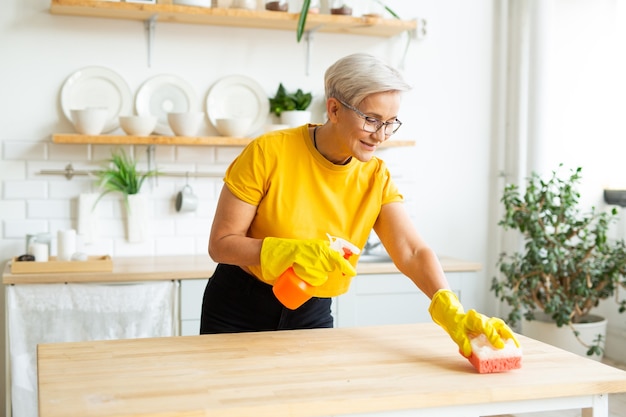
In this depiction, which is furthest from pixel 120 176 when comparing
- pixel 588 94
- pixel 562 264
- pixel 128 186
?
pixel 588 94

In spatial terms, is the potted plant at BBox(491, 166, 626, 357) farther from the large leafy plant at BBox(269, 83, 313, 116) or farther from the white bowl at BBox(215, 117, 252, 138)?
the white bowl at BBox(215, 117, 252, 138)

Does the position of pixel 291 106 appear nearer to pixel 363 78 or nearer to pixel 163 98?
pixel 163 98

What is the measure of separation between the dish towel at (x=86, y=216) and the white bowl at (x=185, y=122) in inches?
21.6

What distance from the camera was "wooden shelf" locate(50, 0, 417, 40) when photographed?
3.88 meters

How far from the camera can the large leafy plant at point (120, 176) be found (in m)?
4.04

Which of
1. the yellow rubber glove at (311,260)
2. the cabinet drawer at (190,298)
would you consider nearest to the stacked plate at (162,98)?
the cabinet drawer at (190,298)

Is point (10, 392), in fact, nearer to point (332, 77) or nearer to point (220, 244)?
point (220, 244)

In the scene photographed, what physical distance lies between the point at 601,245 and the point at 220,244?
2529mm

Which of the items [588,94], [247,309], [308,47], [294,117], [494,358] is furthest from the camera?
[588,94]

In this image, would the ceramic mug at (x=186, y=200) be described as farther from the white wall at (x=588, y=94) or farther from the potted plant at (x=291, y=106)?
the white wall at (x=588, y=94)

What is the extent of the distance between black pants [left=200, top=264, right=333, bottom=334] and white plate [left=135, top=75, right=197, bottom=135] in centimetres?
188

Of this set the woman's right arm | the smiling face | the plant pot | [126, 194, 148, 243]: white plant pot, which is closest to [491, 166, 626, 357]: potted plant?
the plant pot

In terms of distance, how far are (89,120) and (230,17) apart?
88 centimetres

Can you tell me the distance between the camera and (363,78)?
2117 mm
